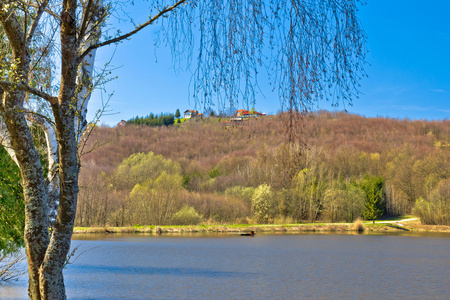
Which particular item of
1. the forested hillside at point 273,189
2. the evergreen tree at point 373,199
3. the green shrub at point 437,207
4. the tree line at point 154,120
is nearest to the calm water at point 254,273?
the forested hillside at point 273,189

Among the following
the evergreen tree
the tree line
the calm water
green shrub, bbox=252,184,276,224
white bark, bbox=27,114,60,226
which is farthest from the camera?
the tree line

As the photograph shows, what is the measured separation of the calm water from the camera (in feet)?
63.7

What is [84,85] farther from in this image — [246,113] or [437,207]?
[437,207]

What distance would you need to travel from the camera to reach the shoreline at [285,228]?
179 feet

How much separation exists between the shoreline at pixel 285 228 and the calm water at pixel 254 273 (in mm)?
16054

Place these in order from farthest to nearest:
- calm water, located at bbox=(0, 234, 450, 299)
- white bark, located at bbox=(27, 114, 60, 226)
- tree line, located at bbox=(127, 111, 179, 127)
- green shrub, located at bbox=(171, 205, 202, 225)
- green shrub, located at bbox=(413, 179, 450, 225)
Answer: tree line, located at bbox=(127, 111, 179, 127)
green shrub, located at bbox=(413, 179, 450, 225)
green shrub, located at bbox=(171, 205, 202, 225)
calm water, located at bbox=(0, 234, 450, 299)
white bark, located at bbox=(27, 114, 60, 226)

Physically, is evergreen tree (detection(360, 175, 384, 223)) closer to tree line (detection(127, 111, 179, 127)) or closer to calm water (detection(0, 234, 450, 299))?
calm water (detection(0, 234, 450, 299))

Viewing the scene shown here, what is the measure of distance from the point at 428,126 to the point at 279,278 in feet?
407

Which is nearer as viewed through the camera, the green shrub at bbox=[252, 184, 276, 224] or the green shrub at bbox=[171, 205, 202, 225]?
the green shrub at bbox=[171, 205, 202, 225]

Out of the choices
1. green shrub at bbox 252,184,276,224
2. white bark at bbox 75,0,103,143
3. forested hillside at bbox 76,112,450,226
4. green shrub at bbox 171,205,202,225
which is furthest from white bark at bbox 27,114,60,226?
green shrub at bbox 252,184,276,224

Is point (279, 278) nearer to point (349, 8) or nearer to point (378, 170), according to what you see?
point (349, 8)

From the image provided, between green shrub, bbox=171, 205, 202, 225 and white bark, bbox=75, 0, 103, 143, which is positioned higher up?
white bark, bbox=75, 0, 103, 143

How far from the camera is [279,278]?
76.7 feet

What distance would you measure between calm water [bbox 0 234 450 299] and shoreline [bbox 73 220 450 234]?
52.7ft
